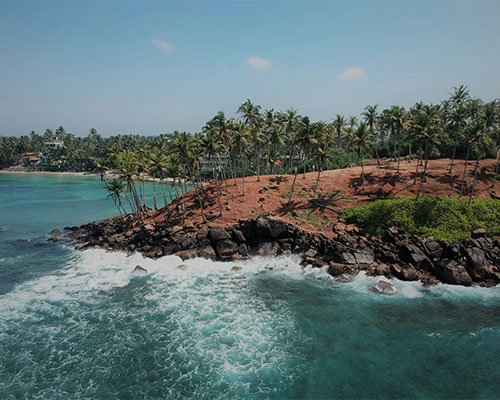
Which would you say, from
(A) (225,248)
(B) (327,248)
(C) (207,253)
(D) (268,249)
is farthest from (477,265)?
(C) (207,253)

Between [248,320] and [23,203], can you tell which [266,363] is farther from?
[23,203]

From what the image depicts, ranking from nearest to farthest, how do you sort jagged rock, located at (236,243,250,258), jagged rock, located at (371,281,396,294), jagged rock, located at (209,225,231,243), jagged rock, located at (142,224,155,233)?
jagged rock, located at (371,281,396,294), jagged rock, located at (236,243,250,258), jagged rock, located at (209,225,231,243), jagged rock, located at (142,224,155,233)

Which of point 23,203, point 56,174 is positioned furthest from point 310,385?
point 56,174

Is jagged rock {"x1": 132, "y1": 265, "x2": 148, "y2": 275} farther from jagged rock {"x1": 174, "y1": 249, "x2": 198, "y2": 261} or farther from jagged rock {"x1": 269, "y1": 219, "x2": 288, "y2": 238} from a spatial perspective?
jagged rock {"x1": 269, "y1": 219, "x2": 288, "y2": 238}

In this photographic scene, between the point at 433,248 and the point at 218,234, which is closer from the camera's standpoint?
the point at 433,248

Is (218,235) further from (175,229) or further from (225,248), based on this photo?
(175,229)

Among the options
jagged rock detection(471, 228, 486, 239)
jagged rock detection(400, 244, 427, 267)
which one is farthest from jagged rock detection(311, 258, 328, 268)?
jagged rock detection(471, 228, 486, 239)
